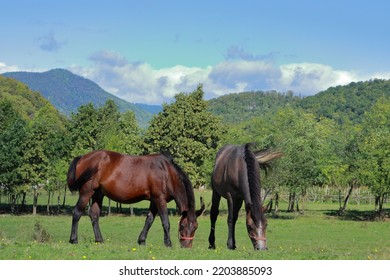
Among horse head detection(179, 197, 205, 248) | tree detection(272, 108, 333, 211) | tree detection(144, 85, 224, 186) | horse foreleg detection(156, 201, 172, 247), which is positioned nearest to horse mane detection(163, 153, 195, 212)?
horse head detection(179, 197, 205, 248)

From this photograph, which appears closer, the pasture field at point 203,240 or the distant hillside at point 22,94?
the pasture field at point 203,240

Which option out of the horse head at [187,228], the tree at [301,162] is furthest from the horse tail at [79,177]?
the tree at [301,162]

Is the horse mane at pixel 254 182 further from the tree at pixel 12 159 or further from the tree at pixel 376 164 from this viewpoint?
the tree at pixel 12 159

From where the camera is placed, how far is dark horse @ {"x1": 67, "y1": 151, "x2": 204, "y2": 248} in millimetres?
14258

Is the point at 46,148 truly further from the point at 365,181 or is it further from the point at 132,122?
the point at 365,181

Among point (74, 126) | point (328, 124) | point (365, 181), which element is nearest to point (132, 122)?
point (74, 126)

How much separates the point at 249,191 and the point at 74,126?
174 feet

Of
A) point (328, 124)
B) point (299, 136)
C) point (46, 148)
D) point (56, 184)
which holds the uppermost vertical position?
point (328, 124)

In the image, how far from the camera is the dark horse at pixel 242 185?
1255 centimetres

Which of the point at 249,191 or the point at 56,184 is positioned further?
the point at 56,184

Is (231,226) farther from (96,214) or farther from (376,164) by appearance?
(376,164)

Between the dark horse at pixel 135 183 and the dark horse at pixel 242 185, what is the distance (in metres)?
1.00

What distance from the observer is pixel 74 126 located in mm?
63281

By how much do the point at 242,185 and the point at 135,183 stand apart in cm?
308
